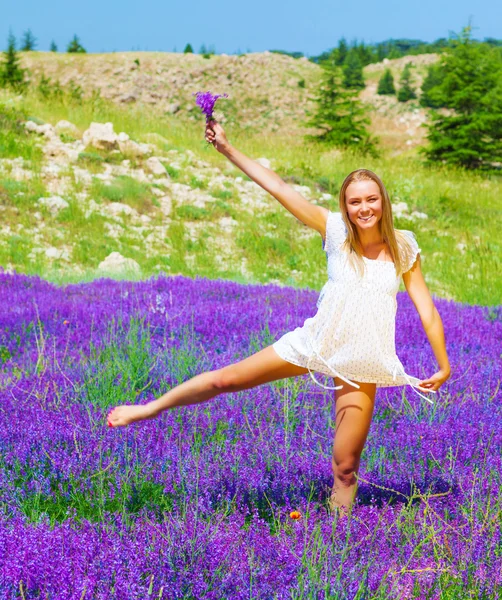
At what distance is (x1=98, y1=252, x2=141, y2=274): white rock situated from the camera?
10.4 metres

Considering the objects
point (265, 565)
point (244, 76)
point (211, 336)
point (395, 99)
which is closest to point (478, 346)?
point (211, 336)

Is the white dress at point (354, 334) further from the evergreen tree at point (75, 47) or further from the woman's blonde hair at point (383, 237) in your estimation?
the evergreen tree at point (75, 47)

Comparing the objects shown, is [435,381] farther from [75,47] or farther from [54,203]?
[75,47]

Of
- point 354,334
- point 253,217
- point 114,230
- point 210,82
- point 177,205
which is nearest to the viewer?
point 354,334

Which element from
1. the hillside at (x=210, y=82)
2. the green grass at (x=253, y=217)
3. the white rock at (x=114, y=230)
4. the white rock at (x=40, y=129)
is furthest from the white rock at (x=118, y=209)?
the hillside at (x=210, y=82)

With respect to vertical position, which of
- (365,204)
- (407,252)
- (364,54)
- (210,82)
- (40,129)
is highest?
(364,54)

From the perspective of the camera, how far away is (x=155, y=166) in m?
15.1

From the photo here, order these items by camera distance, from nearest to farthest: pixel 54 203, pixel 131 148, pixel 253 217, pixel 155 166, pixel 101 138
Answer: pixel 54 203
pixel 253 217
pixel 155 166
pixel 101 138
pixel 131 148

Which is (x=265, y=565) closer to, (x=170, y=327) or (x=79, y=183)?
(x=170, y=327)

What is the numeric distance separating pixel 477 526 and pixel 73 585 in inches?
58.6

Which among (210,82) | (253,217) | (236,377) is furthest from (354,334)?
(210,82)

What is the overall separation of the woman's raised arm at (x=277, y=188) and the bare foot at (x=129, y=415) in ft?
3.55

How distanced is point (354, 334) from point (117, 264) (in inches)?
321

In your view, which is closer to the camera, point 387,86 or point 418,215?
point 418,215
